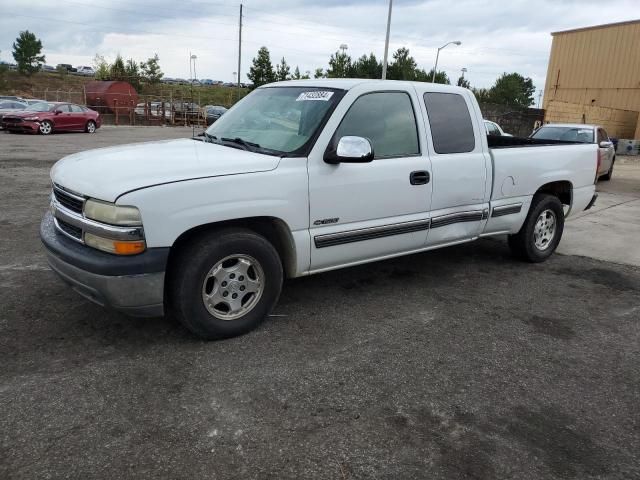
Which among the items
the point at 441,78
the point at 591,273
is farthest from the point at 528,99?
the point at 591,273

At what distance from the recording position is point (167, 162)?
3518 mm

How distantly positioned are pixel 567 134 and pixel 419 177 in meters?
11.1

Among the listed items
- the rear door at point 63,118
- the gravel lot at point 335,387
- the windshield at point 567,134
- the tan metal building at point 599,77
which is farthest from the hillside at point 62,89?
the gravel lot at point 335,387

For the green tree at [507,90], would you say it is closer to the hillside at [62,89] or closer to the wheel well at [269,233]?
the hillside at [62,89]

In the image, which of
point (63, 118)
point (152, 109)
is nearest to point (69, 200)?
point (63, 118)

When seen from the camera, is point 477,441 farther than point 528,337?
No

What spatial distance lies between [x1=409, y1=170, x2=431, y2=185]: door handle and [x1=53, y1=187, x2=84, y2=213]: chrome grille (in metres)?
2.47

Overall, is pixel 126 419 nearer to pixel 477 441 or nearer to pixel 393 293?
pixel 477 441

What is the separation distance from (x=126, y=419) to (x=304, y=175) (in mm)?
1914

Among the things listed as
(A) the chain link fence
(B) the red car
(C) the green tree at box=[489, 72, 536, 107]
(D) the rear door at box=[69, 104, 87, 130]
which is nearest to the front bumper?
(B) the red car

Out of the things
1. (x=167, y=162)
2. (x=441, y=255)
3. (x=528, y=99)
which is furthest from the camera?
(x=528, y=99)

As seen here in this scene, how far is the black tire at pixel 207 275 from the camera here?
3.38m

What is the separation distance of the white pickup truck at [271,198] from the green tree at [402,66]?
152 feet

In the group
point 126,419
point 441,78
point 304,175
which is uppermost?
point 441,78
